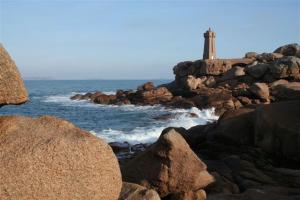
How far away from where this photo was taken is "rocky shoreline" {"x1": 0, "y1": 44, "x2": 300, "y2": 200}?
541 centimetres

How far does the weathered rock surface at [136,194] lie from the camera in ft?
22.4

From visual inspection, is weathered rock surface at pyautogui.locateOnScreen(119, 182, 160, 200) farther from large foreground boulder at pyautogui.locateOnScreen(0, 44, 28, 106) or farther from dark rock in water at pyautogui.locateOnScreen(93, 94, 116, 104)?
dark rock in water at pyautogui.locateOnScreen(93, 94, 116, 104)

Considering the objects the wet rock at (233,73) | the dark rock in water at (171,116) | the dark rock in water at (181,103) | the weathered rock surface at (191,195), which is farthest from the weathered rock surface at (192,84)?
the weathered rock surface at (191,195)

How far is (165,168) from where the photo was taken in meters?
9.15

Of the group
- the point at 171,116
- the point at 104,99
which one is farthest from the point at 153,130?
the point at 104,99

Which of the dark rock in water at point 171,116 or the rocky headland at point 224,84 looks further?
the rocky headland at point 224,84

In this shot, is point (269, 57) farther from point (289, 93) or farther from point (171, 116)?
point (289, 93)

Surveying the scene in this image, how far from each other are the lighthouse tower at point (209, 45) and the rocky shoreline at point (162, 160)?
4376cm

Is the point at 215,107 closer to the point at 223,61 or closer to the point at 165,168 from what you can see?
the point at 223,61

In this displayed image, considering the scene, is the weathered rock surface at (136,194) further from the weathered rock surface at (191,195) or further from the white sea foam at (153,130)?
the white sea foam at (153,130)

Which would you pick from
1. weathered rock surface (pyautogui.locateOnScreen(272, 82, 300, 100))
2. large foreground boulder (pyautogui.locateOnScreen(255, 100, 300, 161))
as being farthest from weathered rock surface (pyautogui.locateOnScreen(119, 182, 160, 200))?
weathered rock surface (pyautogui.locateOnScreen(272, 82, 300, 100))

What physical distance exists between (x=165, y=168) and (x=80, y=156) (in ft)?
12.3

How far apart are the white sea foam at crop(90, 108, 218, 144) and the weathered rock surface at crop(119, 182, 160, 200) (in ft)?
52.0

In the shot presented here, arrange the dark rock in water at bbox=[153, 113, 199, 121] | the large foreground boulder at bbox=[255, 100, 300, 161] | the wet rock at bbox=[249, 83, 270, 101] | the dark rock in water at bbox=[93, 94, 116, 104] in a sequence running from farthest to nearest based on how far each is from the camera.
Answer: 1. the dark rock in water at bbox=[93, 94, 116, 104]
2. the wet rock at bbox=[249, 83, 270, 101]
3. the dark rock in water at bbox=[153, 113, 199, 121]
4. the large foreground boulder at bbox=[255, 100, 300, 161]
